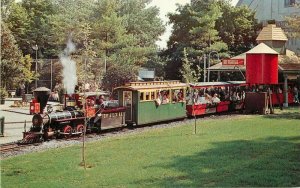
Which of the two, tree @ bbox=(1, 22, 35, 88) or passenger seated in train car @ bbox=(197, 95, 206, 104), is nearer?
passenger seated in train car @ bbox=(197, 95, 206, 104)

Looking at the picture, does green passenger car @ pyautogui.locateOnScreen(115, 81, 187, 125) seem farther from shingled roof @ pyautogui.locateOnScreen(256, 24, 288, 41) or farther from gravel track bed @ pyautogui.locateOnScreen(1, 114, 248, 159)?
shingled roof @ pyautogui.locateOnScreen(256, 24, 288, 41)

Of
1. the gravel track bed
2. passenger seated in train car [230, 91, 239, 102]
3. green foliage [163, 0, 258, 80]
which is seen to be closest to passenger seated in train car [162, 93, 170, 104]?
the gravel track bed

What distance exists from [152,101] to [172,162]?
11.3m

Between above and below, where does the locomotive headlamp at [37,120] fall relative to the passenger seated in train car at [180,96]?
below

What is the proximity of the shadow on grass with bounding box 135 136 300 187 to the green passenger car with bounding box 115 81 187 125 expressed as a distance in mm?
7896

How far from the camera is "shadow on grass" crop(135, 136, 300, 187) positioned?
11367mm

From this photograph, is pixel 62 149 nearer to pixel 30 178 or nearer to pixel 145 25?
pixel 30 178

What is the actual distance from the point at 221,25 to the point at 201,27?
17.1 ft

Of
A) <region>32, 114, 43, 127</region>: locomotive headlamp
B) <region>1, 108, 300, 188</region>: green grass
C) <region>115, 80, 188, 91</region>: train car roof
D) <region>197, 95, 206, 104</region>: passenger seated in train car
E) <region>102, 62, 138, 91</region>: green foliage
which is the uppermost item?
<region>102, 62, 138, 91</region>: green foliage

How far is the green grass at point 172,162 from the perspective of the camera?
38.5 feet

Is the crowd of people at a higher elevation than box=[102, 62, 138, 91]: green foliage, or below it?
below

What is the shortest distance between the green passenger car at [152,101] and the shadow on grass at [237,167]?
790 centimetres

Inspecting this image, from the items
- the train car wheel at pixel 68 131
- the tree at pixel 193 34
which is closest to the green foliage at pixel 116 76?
the tree at pixel 193 34

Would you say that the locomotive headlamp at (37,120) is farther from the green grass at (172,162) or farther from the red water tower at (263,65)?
the red water tower at (263,65)
